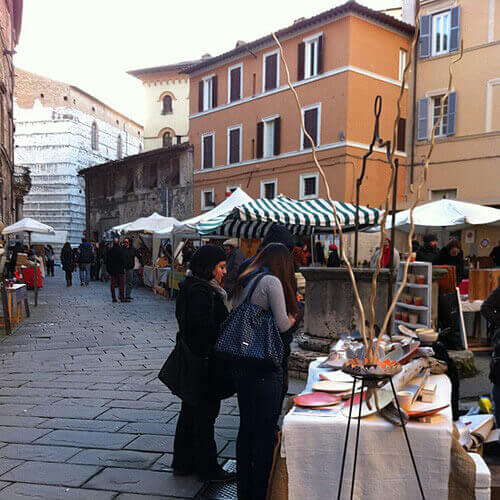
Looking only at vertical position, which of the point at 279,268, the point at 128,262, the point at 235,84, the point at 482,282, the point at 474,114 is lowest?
the point at 128,262

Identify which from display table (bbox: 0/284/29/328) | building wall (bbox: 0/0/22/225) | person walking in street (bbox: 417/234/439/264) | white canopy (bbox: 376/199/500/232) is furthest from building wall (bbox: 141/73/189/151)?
person walking in street (bbox: 417/234/439/264)

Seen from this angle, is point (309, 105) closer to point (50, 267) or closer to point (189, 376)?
point (50, 267)

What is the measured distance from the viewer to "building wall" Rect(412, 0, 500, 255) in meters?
19.2

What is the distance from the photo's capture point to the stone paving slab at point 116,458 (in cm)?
373

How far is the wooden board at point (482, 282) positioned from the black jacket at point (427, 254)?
807mm

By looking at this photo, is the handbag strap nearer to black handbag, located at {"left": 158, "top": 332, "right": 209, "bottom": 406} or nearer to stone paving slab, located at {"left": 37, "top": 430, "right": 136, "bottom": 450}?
black handbag, located at {"left": 158, "top": 332, "right": 209, "bottom": 406}

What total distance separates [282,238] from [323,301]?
2292 millimetres

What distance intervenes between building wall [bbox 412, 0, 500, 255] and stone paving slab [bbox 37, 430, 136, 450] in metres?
17.1

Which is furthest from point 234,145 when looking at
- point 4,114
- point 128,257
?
point 128,257

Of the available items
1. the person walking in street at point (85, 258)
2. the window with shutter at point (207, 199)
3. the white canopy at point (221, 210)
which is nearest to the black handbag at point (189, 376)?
the white canopy at point (221, 210)

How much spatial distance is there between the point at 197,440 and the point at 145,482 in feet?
1.39

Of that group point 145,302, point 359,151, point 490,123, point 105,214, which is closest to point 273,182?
point 359,151

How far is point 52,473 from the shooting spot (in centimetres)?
357

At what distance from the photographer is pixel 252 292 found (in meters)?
2.96
